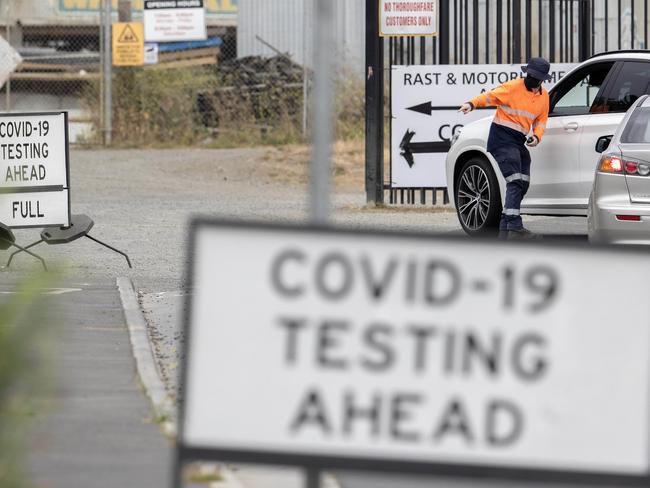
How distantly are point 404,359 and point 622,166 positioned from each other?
7764mm

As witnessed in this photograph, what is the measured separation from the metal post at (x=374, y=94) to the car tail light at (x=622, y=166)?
25.3 ft

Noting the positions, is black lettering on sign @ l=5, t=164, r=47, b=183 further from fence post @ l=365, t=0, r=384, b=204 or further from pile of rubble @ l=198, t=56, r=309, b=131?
pile of rubble @ l=198, t=56, r=309, b=131

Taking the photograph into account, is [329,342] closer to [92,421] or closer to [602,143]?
[92,421]

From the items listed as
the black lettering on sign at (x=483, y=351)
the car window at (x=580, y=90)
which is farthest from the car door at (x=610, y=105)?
the black lettering on sign at (x=483, y=351)

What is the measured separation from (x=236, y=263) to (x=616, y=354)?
1046 mm

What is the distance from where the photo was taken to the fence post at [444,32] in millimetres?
19516

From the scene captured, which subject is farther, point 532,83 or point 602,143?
point 532,83

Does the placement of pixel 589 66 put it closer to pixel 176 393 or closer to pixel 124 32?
pixel 176 393

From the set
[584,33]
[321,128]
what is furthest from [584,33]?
[321,128]

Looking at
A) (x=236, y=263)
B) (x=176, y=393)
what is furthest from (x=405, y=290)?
(x=176, y=393)

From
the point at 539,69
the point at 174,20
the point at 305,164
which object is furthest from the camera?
the point at 174,20

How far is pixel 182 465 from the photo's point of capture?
165 inches

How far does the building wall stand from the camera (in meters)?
32.1

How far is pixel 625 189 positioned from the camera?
38.3 ft
